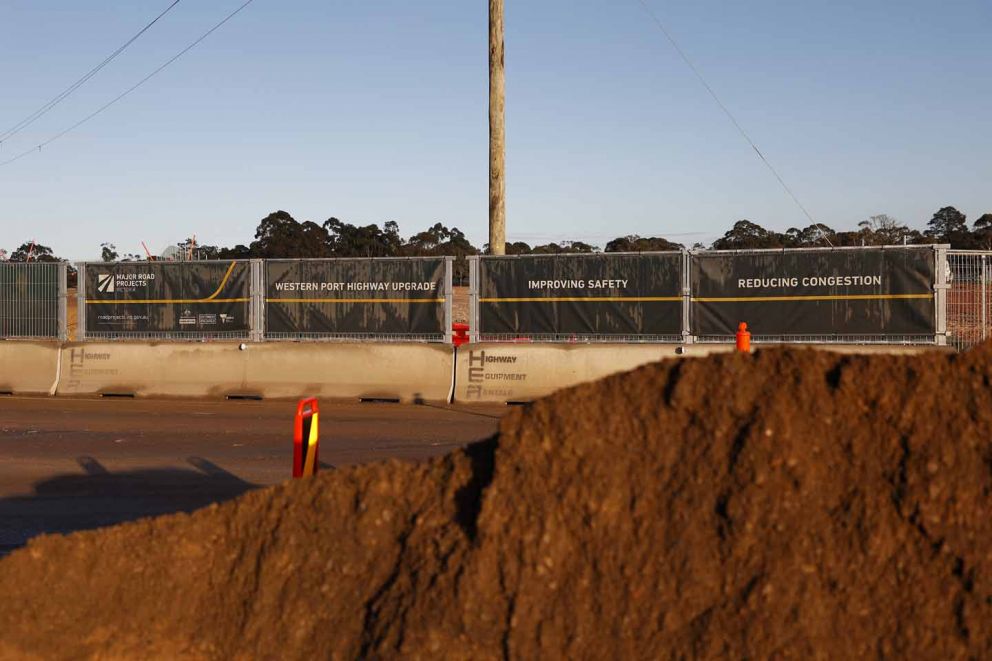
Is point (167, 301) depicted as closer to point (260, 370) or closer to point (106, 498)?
point (260, 370)

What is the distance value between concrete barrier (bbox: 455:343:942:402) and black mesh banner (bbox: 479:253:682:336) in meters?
0.75

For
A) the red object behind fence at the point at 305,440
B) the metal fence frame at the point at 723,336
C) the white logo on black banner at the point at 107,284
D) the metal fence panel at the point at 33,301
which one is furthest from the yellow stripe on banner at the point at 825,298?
the metal fence panel at the point at 33,301

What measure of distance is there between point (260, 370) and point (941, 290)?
35.2 feet

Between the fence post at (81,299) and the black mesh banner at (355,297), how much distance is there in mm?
3837

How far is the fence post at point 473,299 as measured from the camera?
1794 centimetres

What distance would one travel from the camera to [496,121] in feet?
61.8

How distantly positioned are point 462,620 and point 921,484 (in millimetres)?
2077

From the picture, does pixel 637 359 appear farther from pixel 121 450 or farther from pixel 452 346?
pixel 121 450

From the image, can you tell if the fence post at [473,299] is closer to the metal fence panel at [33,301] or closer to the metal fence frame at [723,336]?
the metal fence frame at [723,336]

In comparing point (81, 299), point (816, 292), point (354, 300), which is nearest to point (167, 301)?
point (81, 299)

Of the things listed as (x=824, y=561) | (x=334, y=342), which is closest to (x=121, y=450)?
(x=334, y=342)

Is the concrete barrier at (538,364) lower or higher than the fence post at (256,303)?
lower

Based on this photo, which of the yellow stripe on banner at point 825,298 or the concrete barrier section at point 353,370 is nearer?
the yellow stripe on banner at point 825,298

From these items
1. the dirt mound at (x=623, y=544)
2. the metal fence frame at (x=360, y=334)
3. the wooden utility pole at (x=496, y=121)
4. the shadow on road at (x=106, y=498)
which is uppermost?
the wooden utility pole at (x=496, y=121)
